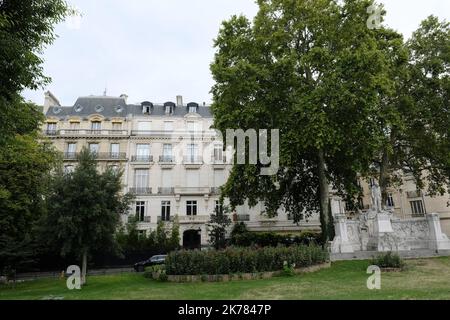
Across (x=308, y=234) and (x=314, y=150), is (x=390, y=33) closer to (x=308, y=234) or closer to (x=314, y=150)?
(x=314, y=150)

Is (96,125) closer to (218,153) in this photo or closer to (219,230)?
(218,153)

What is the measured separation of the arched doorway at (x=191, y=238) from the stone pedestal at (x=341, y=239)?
19370mm

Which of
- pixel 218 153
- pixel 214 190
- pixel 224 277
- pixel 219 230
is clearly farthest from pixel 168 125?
pixel 224 277

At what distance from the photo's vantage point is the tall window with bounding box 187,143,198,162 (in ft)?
131

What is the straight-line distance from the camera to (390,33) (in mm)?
22281

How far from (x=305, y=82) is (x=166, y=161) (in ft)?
71.7

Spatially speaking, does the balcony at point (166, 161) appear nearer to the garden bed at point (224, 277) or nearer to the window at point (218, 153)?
the window at point (218, 153)

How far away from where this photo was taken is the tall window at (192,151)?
39.9 m

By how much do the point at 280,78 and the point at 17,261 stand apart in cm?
2046

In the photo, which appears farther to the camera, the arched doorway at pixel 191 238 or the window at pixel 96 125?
the window at pixel 96 125

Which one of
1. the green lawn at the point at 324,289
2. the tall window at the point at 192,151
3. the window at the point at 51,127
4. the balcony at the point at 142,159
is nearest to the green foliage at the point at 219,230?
the tall window at the point at 192,151

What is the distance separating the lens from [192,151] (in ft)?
132
